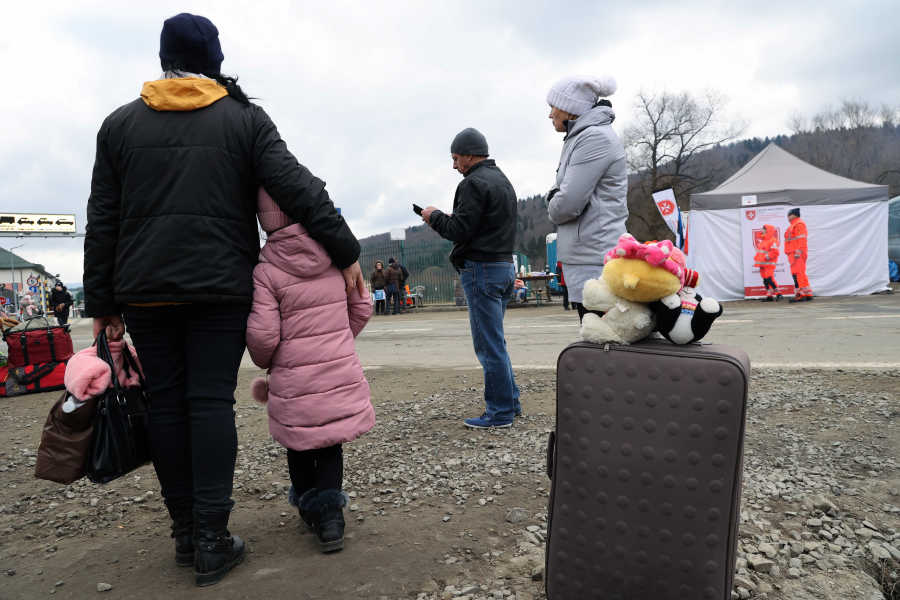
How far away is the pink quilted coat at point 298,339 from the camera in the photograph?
200cm

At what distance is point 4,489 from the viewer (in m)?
3.02

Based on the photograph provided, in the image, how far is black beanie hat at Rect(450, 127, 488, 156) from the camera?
359 centimetres

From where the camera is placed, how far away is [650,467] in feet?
4.80

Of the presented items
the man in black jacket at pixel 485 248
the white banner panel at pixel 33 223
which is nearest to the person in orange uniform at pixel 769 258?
the man in black jacket at pixel 485 248

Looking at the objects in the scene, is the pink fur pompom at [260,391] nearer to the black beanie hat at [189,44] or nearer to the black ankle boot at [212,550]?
the black ankle boot at [212,550]

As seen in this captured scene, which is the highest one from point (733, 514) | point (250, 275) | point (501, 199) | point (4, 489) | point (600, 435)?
point (501, 199)

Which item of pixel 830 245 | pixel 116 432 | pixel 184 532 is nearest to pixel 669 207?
pixel 830 245

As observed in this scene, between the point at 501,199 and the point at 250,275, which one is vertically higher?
the point at 501,199

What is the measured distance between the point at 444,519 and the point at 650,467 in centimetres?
111

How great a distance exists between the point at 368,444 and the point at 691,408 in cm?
231

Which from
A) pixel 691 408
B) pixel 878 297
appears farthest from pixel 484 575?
pixel 878 297

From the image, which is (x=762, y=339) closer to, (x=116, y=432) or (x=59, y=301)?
(x=116, y=432)

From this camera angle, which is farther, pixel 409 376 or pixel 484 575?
pixel 409 376

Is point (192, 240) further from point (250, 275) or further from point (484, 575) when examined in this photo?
point (484, 575)
